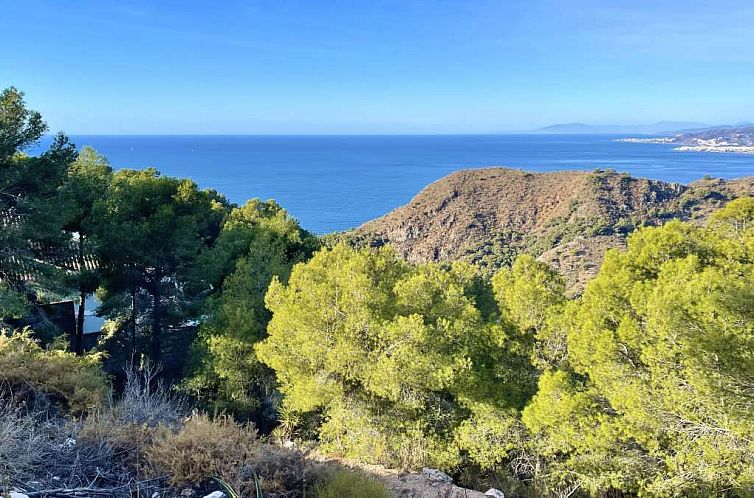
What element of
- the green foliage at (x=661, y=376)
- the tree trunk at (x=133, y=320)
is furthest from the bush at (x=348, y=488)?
the tree trunk at (x=133, y=320)

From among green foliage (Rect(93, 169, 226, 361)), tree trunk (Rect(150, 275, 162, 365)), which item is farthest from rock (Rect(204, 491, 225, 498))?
tree trunk (Rect(150, 275, 162, 365))

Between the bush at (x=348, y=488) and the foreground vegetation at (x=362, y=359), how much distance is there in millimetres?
24

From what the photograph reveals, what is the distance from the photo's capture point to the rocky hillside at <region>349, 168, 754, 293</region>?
4141 centimetres

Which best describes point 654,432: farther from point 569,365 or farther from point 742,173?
point 742,173

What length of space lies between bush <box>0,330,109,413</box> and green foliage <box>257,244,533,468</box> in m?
3.08

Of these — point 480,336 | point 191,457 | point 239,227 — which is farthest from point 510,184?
point 191,457

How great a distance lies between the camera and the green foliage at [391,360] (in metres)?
7.73

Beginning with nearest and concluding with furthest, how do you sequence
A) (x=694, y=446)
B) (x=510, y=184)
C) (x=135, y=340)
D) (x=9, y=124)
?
(x=694, y=446)
(x=9, y=124)
(x=135, y=340)
(x=510, y=184)

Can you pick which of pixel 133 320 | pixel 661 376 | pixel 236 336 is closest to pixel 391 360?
pixel 661 376

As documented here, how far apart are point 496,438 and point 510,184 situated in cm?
5360

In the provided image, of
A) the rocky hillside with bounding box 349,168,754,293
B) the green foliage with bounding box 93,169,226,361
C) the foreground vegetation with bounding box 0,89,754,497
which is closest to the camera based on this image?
the foreground vegetation with bounding box 0,89,754,497

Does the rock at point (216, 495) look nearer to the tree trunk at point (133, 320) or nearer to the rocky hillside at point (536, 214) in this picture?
the tree trunk at point (133, 320)

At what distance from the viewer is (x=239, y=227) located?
1459 cm

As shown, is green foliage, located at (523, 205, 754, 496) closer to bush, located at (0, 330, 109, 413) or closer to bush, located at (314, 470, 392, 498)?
bush, located at (314, 470, 392, 498)
